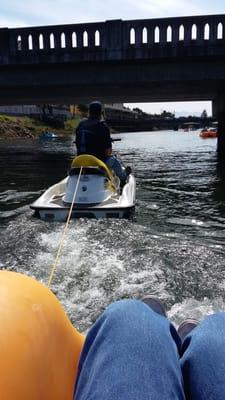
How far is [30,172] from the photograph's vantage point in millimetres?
19828

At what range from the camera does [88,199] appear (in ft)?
28.0

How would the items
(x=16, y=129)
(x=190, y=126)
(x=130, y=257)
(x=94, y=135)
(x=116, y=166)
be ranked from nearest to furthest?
(x=130, y=257), (x=94, y=135), (x=116, y=166), (x=16, y=129), (x=190, y=126)

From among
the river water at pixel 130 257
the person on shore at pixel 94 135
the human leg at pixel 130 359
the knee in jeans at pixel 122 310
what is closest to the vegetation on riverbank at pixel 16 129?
the person on shore at pixel 94 135

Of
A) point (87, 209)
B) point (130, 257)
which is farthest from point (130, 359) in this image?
point (87, 209)

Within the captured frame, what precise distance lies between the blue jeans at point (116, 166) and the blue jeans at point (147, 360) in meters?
8.19

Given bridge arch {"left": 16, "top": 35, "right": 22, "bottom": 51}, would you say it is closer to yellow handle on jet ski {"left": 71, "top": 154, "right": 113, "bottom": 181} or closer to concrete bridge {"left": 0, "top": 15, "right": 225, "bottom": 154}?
concrete bridge {"left": 0, "top": 15, "right": 225, "bottom": 154}

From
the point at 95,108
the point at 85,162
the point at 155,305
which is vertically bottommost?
the point at 155,305

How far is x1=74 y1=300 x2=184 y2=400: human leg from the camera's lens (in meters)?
1.75

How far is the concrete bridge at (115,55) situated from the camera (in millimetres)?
21453

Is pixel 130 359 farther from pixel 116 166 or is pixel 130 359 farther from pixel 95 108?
pixel 116 166

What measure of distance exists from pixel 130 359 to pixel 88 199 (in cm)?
669

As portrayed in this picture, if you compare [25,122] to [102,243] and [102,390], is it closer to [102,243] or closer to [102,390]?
[102,243]

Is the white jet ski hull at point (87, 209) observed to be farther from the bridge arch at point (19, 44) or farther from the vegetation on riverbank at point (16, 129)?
the vegetation on riverbank at point (16, 129)

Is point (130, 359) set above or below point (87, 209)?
above
